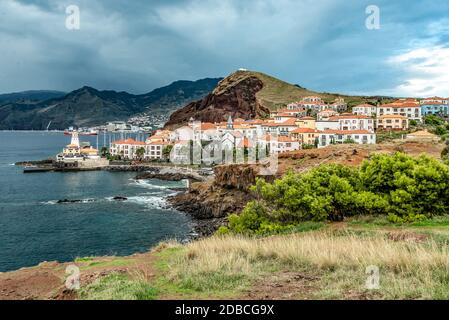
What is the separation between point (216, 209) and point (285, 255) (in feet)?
124

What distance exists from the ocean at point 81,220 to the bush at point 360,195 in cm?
1670

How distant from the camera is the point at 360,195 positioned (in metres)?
18.3

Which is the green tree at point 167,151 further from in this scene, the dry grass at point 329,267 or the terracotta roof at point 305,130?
the dry grass at point 329,267

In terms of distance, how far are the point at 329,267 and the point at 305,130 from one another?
64.3 meters

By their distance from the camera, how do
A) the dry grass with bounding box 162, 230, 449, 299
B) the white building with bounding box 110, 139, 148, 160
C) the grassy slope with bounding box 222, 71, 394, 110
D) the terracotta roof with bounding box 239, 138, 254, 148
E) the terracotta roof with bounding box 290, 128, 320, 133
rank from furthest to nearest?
the grassy slope with bounding box 222, 71, 394, 110
the white building with bounding box 110, 139, 148, 160
the terracotta roof with bounding box 239, 138, 254, 148
the terracotta roof with bounding box 290, 128, 320, 133
the dry grass with bounding box 162, 230, 449, 299

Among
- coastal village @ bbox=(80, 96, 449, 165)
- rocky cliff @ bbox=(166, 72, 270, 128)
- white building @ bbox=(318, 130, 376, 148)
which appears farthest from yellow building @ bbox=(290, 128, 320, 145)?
rocky cliff @ bbox=(166, 72, 270, 128)

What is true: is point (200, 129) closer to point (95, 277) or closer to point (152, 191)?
point (152, 191)

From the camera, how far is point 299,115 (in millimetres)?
95000

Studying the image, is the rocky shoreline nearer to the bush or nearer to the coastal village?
the coastal village

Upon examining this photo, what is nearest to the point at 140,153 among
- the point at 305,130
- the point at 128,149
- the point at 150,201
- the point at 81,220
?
the point at 128,149

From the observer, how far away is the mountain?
132m

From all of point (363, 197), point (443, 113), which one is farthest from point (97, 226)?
point (443, 113)

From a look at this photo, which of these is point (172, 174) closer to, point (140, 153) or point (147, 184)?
point (147, 184)

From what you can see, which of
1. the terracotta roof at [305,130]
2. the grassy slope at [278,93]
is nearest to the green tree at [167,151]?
the grassy slope at [278,93]
